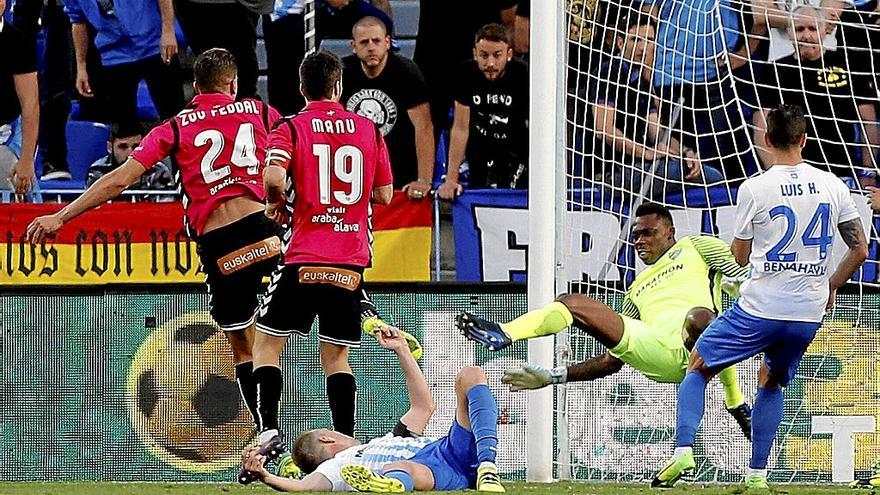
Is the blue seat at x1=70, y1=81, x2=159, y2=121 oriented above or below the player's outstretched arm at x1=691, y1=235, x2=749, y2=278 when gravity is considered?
above

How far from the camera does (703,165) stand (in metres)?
10.7

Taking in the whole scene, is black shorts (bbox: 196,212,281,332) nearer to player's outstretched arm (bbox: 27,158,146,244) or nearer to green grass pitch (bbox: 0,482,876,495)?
player's outstretched arm (bbox: 27,158,146,244)

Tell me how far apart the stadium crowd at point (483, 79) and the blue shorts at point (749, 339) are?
2.25 meters

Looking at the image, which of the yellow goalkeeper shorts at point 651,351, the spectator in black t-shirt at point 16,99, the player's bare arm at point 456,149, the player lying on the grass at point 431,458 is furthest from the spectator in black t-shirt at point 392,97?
the player lying on the grass at point 431,458

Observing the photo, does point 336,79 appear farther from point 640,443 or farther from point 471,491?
point 640,443

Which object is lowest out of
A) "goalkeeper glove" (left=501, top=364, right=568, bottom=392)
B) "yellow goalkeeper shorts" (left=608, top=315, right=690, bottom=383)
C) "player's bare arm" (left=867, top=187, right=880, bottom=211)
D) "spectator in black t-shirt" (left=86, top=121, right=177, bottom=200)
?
"goalkeeper glove" (left=501, top=364, right=568, bottom=392)

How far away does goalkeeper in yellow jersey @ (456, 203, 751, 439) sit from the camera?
306 inches

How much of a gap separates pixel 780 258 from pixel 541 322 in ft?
4.07

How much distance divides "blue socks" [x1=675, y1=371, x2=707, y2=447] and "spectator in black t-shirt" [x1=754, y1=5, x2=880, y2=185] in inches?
121

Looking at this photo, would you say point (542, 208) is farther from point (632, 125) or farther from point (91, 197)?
point (91, 197)

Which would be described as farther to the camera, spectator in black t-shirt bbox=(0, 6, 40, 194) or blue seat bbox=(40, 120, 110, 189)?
blue seat bbox=(40, 120, 110, 189)

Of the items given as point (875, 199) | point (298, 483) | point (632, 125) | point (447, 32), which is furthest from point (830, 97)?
point (298, 483)

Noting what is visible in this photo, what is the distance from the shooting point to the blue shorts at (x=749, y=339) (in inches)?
296

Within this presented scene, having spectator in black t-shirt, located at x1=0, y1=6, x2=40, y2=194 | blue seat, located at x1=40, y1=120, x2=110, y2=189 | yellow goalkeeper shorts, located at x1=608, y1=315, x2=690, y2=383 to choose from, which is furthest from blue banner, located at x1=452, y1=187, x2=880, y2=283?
spectator in black t-shirt, located at x1=0, y1=6, x2=40, y2=194
